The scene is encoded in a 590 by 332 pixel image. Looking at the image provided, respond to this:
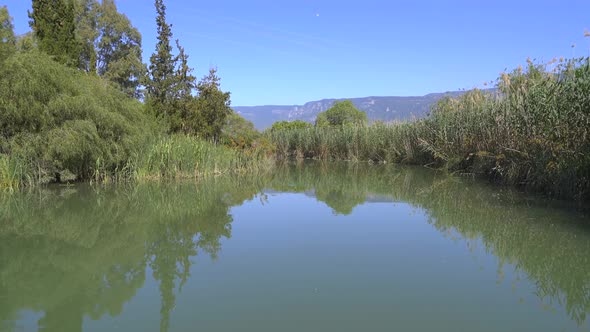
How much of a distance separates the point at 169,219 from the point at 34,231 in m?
2.05

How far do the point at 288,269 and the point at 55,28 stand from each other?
44.7 feet

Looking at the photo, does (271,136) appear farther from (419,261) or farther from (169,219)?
(419,261)

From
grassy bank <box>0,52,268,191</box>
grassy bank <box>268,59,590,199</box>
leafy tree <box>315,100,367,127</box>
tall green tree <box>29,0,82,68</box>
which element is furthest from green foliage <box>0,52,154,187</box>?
leafy tree <box>315,100,367,127</box>

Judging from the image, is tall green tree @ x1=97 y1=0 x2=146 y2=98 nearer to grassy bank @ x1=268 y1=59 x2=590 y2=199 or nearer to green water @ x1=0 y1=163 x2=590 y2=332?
grassy bank @ x1=268 y1=59 x2=590 y2=199

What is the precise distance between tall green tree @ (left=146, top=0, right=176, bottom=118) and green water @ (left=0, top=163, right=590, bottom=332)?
26.2ft

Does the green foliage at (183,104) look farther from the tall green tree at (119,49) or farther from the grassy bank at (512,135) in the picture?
the tall green tree at (119,49)

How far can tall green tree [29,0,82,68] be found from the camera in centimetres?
1459

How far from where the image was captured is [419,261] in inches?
214

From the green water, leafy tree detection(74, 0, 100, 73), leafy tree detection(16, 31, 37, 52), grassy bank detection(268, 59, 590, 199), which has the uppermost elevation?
leafy tree detection(74, 0, 100, 73)

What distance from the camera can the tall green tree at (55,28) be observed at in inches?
574

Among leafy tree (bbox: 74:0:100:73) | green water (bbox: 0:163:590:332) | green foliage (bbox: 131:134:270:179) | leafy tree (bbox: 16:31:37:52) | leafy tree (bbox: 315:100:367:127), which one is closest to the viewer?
green water (bbox: 0:163:590:332)

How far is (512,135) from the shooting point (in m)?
12.2

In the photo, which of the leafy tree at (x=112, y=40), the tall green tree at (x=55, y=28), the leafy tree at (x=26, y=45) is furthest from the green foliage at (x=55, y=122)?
the leafy tree at (x=112, y=40)

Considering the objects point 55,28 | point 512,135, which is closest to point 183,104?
point 55,28
